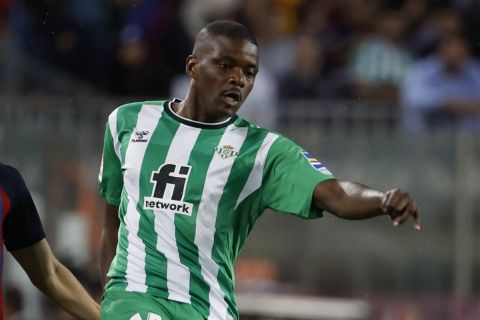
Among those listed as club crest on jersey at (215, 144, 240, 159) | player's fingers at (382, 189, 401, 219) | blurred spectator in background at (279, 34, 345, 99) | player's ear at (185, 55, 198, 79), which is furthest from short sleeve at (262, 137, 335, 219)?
blurred spectator in background at (279, 34, 345, 99)

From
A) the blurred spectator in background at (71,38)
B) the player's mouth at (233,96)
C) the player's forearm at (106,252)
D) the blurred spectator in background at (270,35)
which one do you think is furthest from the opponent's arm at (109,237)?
the blurred spectator in background at (71,38)

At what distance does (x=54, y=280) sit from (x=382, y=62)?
7368 millimetres

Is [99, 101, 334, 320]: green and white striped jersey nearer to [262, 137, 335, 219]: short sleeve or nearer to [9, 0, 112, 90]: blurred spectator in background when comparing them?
[262, 137, 335, 219]: short sleeve

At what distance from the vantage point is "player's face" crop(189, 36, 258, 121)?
5.83 metres

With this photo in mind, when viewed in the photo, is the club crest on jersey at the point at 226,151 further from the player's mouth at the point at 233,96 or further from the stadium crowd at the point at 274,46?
the stadium crowd at the point at 274,46

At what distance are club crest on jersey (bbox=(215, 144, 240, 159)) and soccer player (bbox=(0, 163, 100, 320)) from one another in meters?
0.84

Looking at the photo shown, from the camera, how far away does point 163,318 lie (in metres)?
5.62

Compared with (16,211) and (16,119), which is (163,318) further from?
(16,119)

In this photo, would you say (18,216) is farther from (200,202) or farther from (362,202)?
(362,202)

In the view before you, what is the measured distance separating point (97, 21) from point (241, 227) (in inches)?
325

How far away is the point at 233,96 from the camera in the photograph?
5836 millimetres

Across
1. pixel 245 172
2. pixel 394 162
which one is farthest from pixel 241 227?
pixel 394 162

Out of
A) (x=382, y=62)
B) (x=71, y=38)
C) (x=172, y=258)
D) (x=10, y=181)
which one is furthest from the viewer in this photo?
(x=71, y=38)

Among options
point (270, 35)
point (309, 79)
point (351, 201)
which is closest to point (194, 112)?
point (351, 201)
